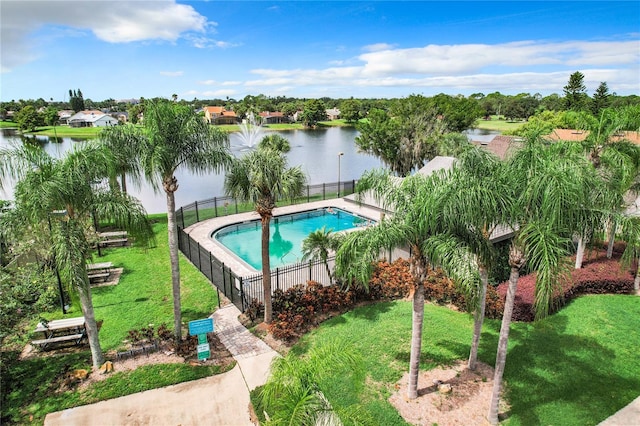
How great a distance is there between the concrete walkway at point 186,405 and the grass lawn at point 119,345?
23 cm

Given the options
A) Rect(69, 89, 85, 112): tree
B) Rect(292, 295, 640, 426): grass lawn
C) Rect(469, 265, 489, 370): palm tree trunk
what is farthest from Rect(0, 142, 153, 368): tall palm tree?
Rect(69, 89, 85, 112): tree

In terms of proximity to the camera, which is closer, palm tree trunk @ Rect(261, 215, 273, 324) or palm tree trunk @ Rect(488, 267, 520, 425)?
palm tree trunk @ Rect(488, 267, 520, 425)

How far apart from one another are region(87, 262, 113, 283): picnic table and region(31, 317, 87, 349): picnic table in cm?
339

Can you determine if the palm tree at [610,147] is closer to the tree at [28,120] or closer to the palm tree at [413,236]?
the palm tree at [413,236]

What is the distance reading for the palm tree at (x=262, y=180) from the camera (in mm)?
9156

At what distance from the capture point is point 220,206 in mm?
23062

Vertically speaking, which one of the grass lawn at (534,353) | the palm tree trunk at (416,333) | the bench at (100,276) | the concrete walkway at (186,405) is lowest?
the concrete walkway at (186,405)

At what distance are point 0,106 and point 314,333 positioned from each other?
10758 cm

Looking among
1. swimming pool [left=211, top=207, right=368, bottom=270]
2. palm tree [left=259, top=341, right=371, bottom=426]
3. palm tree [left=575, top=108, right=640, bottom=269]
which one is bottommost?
swimming pool [left=211, top=207, right=368, bottom=270]

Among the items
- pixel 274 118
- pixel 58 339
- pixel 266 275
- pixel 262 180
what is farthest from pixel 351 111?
pixel 58 339

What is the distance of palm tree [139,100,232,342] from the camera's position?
819 cm

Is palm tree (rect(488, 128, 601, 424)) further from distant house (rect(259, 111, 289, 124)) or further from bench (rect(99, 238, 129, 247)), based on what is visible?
distant house (rect(259, 111, 289, 124))

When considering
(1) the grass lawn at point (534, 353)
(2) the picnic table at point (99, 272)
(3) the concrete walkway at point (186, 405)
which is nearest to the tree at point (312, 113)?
(2) the picnic table at point (99, 272)

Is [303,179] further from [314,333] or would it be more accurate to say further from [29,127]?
[29,127]
